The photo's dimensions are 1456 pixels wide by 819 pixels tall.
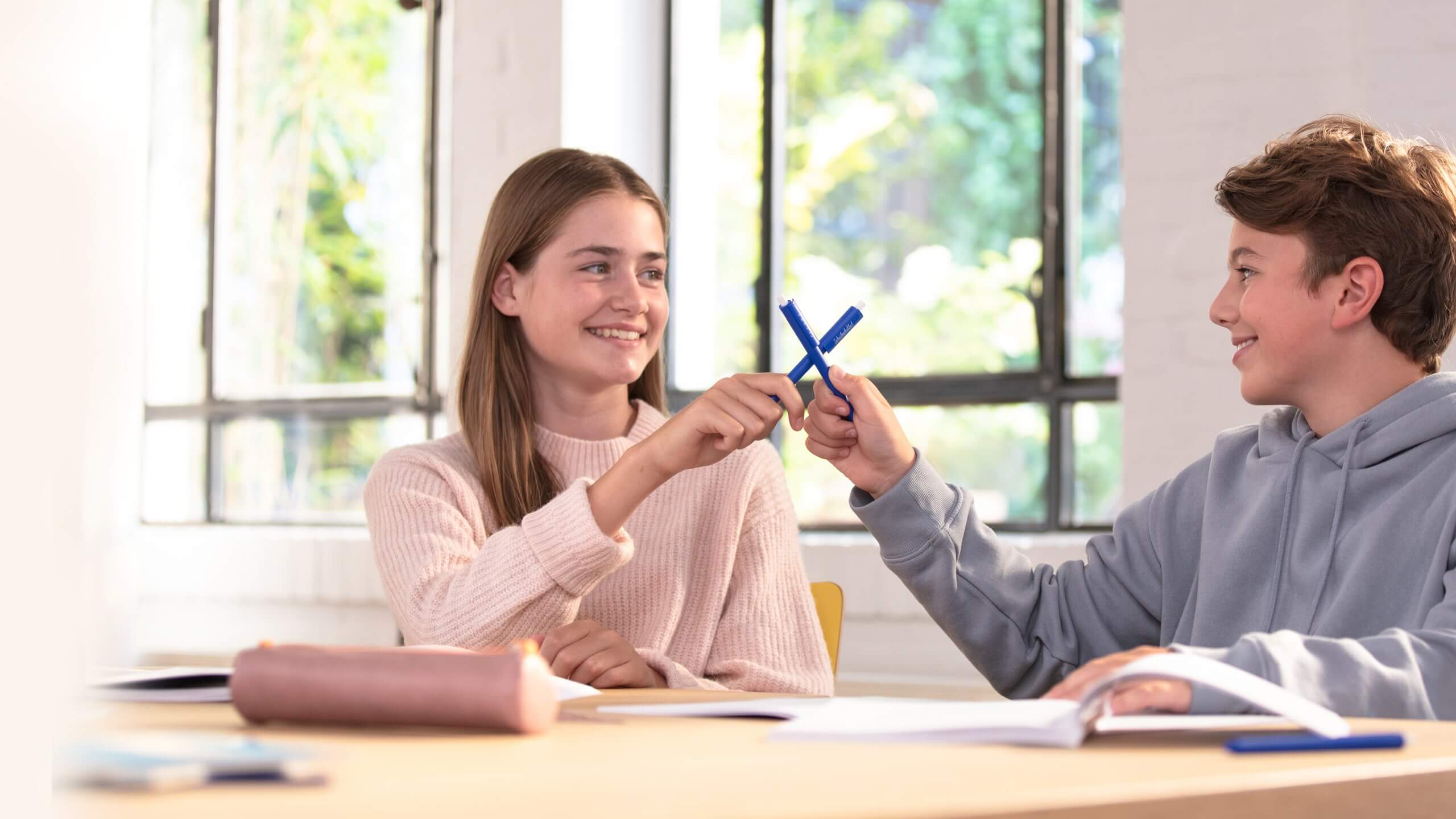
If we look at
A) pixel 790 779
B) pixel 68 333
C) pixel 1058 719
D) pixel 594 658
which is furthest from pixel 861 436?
pixel 68 333

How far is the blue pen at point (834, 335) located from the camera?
55.5 inches

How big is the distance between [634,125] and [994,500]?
1.32 meters

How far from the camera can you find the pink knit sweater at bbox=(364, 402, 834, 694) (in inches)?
58.0

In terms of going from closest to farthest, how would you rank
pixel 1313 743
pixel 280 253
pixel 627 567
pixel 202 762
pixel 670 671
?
pixel 202 762 → pixel 1313 743 → pixel 670 671 → pixel 627 567 → pixel 280 253

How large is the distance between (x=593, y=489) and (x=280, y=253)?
9.81 feet

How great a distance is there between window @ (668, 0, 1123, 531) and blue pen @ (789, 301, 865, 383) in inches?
62.1

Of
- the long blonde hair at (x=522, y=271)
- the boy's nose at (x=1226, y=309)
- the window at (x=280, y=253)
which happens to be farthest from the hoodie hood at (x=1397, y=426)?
the window at (x=280, y=253)

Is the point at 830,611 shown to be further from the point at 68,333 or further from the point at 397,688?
the point at 68,333

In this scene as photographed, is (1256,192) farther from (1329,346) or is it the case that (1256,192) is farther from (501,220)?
(501,220)

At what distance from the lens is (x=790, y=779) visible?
1.98 ft

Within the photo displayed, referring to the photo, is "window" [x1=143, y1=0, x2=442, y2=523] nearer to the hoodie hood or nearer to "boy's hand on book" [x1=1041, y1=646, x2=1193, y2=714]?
the hoodie hood

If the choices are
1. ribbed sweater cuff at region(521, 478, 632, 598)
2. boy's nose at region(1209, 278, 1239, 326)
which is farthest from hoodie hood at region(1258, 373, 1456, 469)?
ribbed sweater cuff at region(521, 478, 632, 598)

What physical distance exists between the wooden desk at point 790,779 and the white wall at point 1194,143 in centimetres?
178

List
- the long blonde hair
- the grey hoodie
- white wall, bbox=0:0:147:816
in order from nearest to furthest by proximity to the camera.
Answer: white wall, bbox=0:0:147:816, the grey hoodie, the long blonde hair
